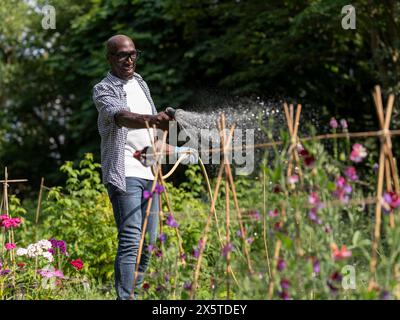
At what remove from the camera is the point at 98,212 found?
6379 mm

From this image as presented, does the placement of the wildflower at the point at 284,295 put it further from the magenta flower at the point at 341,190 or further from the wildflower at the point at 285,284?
the magenta flower at the point at 341,190

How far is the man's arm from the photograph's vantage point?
3719 millimetres

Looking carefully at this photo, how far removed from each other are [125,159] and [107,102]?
307 millimetres

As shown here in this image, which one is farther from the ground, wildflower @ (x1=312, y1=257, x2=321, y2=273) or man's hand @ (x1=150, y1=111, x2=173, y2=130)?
man's hand @ (x1=150, y1=111, x2=173, y2=130)

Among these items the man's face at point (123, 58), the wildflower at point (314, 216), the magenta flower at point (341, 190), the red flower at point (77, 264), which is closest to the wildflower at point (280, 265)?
the wildflower at point (314, 216)

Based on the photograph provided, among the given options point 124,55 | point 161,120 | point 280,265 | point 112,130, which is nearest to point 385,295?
point 280,265

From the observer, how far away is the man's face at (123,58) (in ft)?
13.1

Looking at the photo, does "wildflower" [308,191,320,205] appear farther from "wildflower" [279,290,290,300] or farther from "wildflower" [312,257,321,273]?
"wildflower" [279,290,290,300]

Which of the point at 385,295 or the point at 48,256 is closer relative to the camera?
the point at 385,295

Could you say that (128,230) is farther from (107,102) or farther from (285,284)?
(285,284)

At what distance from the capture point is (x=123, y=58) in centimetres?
405

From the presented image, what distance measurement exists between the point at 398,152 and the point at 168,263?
7296 millimetres

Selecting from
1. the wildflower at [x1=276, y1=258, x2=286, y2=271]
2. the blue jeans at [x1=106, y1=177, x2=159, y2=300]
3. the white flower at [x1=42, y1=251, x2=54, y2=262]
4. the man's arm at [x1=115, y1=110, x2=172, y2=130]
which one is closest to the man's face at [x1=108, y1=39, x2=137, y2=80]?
the man's arm at [x1=115, y1=110, x2=172, y2=130]

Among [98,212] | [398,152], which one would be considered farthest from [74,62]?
[98,212]
